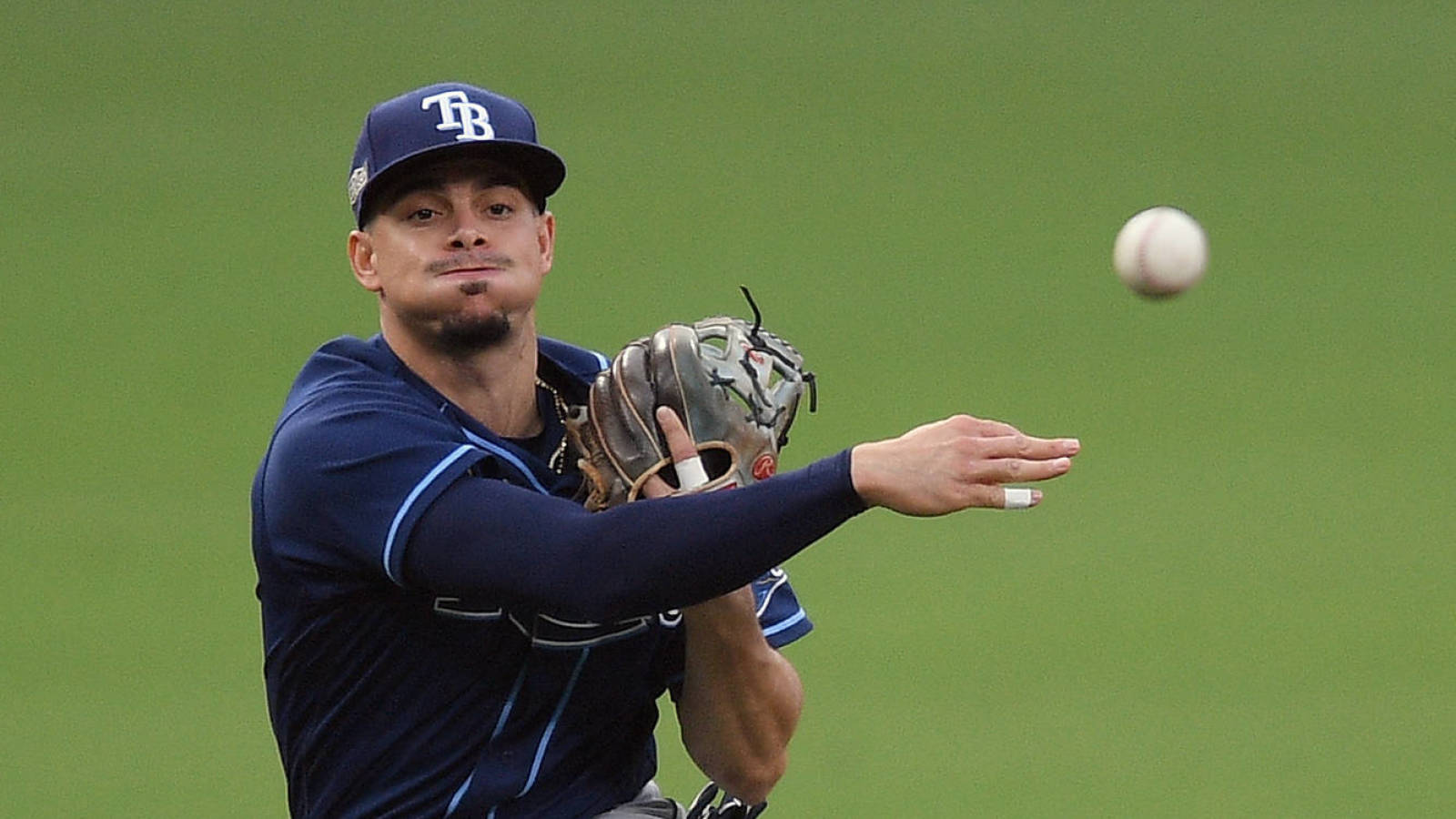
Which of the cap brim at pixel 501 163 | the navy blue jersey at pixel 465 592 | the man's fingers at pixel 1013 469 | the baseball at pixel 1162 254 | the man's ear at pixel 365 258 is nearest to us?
the man's fingers at pixel 1013 469

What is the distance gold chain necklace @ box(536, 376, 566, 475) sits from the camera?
3734mm

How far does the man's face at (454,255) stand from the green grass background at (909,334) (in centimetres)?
278

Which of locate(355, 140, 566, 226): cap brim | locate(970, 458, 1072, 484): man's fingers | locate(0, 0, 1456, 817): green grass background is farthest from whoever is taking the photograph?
locate(0, 0, 1456, 817): green grass background

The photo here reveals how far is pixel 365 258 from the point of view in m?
3.71

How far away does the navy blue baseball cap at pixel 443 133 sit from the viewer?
3.55 metres

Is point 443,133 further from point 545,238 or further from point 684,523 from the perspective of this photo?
point 684,523

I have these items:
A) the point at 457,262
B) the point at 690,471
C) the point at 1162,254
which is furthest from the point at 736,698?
the point at 1162,254

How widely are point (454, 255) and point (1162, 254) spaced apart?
1464 millimetres

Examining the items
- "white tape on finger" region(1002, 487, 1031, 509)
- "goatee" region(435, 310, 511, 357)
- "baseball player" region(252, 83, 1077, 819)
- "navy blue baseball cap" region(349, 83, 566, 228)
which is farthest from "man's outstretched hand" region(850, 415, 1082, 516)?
"navy blue baseball cap" region(349, 83, 566, 228)

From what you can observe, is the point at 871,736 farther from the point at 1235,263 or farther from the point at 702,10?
the point at 702,10

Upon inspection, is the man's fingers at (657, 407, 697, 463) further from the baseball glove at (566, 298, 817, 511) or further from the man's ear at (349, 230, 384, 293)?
the man's ear at (349, 230, 384, 293)

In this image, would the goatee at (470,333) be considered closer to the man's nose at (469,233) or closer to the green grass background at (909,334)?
the man's nose at (469,233)

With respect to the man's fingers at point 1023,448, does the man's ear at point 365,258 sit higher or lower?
higher

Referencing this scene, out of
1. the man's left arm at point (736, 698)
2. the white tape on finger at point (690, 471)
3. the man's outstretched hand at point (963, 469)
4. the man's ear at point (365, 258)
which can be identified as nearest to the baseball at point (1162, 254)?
the man's left arm at point (736, 698)
